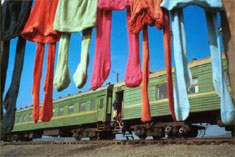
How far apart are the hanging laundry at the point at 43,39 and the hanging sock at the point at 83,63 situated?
12.5 inches

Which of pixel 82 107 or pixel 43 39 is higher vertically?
pixel 82 107

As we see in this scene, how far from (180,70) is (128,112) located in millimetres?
9482

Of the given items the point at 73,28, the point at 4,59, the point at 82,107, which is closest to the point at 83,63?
Answer: the point at 73,28

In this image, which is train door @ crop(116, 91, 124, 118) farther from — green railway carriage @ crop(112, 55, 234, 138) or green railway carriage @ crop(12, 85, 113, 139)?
green railway carriage @ crop(12, 85, 113, 139)

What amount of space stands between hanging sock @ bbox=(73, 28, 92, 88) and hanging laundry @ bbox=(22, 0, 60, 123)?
32 centimetres

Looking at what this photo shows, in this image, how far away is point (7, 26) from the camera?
3176mm

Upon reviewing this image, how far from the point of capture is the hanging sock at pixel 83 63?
2.43 meters

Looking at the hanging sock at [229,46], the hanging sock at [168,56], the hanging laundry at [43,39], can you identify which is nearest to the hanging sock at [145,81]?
the hanging sock at [168,56]

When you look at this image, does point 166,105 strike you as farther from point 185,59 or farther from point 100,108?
point 185,59

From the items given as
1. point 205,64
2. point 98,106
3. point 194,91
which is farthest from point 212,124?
point 98,106

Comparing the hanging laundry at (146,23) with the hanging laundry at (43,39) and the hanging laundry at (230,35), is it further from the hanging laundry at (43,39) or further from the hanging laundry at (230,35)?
the hanging laundry at (43,39)

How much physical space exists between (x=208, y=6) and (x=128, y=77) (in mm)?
896

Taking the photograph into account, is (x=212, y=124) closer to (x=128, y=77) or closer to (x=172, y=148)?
(x=172, y=148)

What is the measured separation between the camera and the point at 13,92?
9.59 ft
